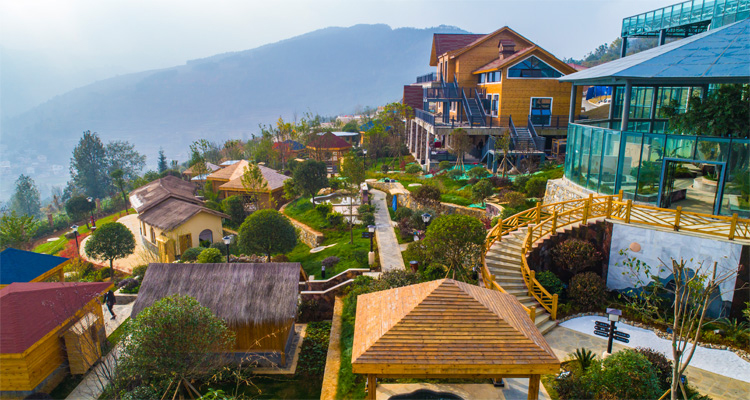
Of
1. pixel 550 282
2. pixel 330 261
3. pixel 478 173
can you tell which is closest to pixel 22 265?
pixel 330 261

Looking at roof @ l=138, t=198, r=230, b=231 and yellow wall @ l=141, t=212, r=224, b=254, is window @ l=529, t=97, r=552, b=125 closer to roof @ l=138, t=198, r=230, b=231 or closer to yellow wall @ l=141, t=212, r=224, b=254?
roof @ l=138, t=198, r=230, b=231

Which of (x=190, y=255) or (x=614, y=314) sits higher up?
(x=614, y=314)

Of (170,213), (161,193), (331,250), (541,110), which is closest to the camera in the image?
(331,250)

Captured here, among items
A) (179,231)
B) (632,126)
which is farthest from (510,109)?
(179,231)

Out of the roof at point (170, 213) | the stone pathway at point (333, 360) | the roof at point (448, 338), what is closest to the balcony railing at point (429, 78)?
the roof at point (170, 213)

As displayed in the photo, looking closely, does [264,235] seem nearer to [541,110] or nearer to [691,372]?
[691,372]

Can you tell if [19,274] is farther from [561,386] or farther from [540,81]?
[540,81]
